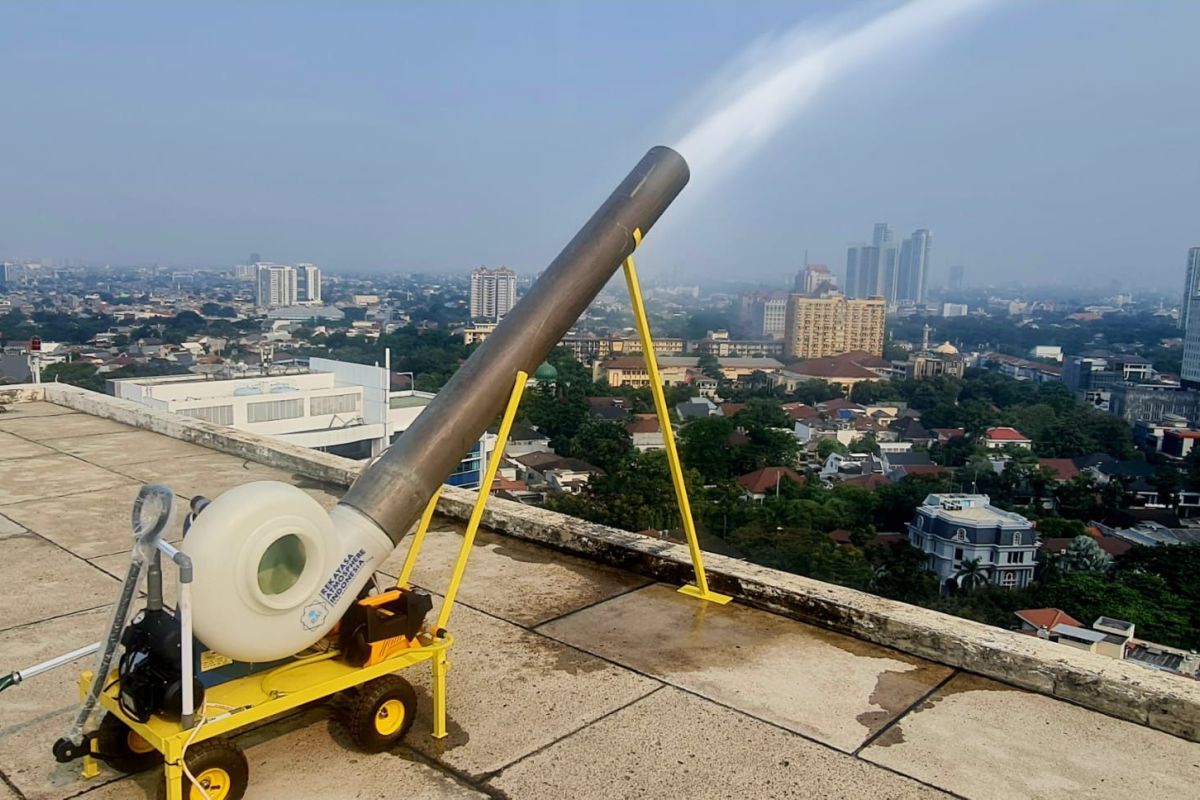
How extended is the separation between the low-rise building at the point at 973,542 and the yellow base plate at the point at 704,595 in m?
45.5

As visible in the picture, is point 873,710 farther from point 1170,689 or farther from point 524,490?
point 524,490

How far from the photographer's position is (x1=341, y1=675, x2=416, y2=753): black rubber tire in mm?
3799

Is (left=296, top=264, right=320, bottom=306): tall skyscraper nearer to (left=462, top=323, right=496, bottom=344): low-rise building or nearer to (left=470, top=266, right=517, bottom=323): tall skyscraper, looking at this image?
(left=470, top=266, right=517, bottom=323): tall skyscraper

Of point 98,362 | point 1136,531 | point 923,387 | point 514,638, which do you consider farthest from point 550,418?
point 514,638

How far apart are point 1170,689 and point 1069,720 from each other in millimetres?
511

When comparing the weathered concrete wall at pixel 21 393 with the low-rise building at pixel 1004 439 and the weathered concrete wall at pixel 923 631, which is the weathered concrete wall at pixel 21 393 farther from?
the low-rise building at pixel 1004 439

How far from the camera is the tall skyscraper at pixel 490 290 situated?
380ft

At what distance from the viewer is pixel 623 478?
46.3 metres

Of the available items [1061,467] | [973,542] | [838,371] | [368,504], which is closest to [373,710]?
[368,504]

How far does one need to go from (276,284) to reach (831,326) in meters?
99.1

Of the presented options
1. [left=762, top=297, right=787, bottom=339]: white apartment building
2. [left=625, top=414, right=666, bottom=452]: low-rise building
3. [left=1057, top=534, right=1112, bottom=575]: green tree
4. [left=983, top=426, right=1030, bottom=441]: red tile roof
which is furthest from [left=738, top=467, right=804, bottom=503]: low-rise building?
[left=762, top=297, right=787, bottom=339]: white apartment building

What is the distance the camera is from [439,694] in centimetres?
398

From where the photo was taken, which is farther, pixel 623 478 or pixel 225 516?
pixel 623 478

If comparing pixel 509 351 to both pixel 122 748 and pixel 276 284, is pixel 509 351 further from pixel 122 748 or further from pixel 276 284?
pixel 276 284
